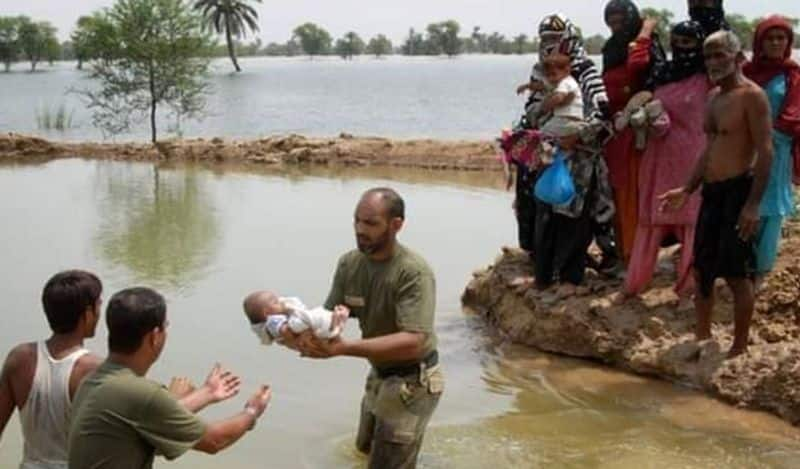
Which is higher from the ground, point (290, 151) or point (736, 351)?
point (736, 351)

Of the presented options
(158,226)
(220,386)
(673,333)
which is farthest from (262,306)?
(158,226)

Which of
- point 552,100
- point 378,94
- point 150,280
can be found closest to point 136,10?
point 150,280

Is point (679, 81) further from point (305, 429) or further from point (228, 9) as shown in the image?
point (228, 9)

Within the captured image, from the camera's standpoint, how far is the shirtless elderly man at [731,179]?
5.88m

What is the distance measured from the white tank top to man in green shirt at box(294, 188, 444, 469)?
1.05 meters

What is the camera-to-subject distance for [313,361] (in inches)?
285

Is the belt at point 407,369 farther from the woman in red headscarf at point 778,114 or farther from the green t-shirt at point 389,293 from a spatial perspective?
the woman in red headscarf at point 778,114

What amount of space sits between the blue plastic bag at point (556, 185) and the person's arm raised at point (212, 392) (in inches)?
157

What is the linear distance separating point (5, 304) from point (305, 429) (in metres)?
3.68

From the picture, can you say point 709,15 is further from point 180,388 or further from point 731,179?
point 180,388

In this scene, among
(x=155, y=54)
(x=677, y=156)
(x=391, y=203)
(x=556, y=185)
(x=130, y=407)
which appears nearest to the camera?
(x=130, y=407)

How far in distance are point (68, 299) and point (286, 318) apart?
77 cm

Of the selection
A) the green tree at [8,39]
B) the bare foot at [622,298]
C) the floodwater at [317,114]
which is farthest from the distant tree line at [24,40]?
the bare foot at [622,298]

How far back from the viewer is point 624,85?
730 cm
